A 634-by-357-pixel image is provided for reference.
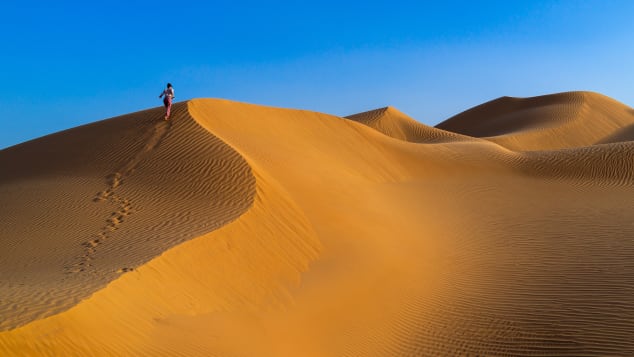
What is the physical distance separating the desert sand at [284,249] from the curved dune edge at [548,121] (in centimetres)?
1881

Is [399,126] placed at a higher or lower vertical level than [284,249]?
higher

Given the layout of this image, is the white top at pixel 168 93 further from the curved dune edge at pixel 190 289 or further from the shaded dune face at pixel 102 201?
the curved dune edge at pixel 190 289

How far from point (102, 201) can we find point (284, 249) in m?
4.24

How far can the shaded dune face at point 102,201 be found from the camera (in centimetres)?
727

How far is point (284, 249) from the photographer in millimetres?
10234

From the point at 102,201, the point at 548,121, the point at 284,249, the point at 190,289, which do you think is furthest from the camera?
the point at 548,121

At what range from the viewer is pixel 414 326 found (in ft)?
27.6

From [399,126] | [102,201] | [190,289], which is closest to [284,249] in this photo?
[190,289]

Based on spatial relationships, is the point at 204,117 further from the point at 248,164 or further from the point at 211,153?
the point at 248,164

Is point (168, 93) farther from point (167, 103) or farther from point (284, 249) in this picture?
point (284, 249)

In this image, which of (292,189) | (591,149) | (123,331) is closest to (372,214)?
(292,189)

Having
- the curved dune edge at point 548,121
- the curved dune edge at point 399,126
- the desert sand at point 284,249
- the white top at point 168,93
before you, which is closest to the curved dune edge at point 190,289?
the desert sand at point 284,249

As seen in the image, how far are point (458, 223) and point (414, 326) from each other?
6.70 metres

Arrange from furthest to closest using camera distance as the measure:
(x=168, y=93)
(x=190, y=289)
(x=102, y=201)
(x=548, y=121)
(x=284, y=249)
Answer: (x=548, y=121) → (x=168, y=93) → (x=102, y=201) → (x=284, y=249) → (x=190, y=289)
